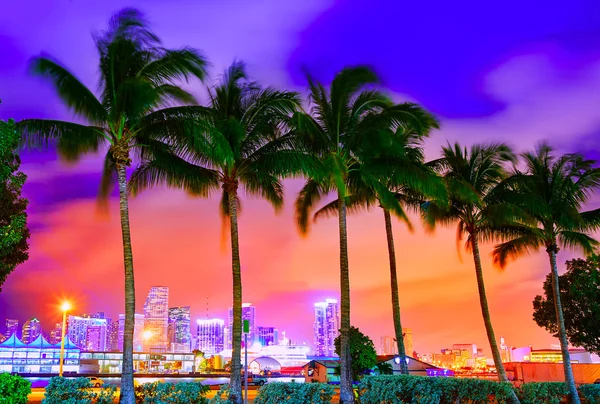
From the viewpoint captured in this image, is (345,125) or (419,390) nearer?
(419,390)

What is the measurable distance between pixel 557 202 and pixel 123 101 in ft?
65.1

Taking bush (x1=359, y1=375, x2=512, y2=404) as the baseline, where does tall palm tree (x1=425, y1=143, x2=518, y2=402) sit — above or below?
above

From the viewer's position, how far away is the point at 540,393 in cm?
2303

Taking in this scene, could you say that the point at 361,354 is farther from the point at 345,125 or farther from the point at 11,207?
the point at 11,207

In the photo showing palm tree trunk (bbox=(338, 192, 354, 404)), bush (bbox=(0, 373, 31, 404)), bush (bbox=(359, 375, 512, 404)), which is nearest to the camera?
bush (bbox=(0, 373, 31, 404))

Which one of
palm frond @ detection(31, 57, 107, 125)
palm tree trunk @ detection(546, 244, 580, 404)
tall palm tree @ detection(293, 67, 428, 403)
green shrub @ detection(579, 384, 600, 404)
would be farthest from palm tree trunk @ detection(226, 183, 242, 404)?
green shrub @ detection(579, 384, 600, 404)

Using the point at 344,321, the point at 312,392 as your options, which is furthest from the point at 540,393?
the point at 312,392

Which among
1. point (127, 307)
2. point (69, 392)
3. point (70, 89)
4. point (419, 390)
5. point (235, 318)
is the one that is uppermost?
point (70, 89)

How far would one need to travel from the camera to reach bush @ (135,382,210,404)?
1738 centimetres

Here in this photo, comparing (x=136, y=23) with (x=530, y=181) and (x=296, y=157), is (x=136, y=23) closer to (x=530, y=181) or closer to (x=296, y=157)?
(x=296, y=157)

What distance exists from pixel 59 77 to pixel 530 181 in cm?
2057

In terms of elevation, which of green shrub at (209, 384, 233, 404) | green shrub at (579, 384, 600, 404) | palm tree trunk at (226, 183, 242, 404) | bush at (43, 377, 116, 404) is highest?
palm tree trunk at (226, 183, 242, 404)

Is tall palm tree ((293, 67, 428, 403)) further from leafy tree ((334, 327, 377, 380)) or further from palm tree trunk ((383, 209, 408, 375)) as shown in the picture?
leafy tree ((334, 327, 377, 380))

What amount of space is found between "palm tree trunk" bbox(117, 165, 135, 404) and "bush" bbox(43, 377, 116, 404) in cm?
111
